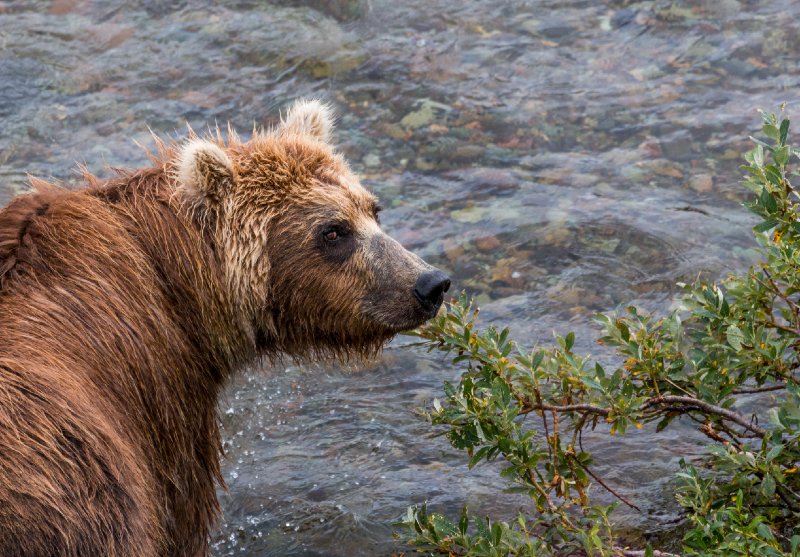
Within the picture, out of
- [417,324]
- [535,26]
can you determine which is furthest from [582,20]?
[417,324]

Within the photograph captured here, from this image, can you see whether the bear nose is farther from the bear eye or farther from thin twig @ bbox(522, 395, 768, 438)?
thin twig @ bbox(522, 395, 768, 438)

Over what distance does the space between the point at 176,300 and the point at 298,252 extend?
65 cm

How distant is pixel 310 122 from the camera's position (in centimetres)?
564

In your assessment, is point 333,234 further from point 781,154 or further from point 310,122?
point 781,154

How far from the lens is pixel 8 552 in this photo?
3.50m

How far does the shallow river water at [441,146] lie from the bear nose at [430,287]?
130 cm

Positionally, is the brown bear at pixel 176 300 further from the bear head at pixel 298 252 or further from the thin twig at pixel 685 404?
the thin twig at pixel 685 404

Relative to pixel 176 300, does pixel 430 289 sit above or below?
below

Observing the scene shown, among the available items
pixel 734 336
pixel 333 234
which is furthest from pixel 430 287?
pixel 734 336

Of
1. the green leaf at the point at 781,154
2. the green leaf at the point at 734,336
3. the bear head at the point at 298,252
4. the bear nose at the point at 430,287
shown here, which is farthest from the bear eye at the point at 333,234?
the green leaf at the point at 781,154

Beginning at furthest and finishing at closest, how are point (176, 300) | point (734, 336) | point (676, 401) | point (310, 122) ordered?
point (310, 122) → point (176, 300) → point (676, 401) → point (734, 336)

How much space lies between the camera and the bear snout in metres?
5.02

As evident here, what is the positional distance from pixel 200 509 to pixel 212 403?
1.69 ft

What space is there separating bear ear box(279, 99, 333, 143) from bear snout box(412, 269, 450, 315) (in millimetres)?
1114
